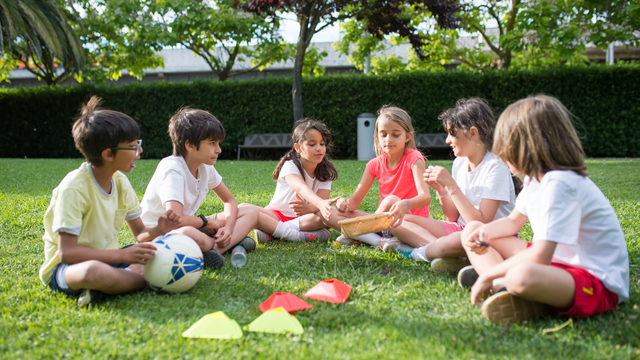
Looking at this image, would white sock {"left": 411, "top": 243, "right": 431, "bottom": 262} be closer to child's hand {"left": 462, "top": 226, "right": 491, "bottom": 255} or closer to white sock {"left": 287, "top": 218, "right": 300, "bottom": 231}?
child's hand {"left": 462, "top": 226, "right": 491, "bottom": 255}

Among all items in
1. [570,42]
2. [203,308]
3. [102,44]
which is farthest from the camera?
[102,44]

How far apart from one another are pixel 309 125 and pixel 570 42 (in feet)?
29.1

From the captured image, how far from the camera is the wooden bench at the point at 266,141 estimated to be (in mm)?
13539

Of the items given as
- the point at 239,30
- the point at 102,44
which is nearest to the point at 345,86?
the point at 239,30

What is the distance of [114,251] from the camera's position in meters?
2.34

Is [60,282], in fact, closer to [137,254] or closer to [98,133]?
[137,254]

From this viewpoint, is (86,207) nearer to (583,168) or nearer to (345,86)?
(583,168)

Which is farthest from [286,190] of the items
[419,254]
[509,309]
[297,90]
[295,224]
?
[297,90]

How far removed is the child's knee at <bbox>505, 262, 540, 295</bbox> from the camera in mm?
1867

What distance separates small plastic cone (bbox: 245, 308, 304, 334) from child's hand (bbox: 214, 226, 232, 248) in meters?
1.26

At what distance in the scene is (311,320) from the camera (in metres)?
2.11

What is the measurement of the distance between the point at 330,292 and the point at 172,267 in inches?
35.0

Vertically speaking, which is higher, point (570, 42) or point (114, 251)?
point (570, 42)

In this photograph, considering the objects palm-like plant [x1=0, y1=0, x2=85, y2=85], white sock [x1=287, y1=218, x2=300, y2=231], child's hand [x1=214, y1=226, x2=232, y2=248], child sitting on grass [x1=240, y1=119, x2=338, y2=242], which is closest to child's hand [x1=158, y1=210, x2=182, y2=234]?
child's hand [x1=214, y1=226, x2=232, y2=248]
